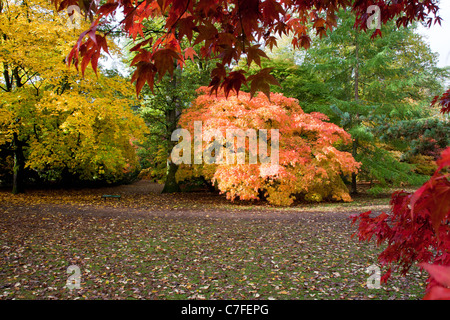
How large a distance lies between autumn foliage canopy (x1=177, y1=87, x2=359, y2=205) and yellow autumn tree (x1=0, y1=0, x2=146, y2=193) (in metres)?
2.73

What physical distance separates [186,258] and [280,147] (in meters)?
6.02

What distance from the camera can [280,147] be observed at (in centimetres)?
952

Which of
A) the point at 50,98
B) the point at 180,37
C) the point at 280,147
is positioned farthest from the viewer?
the point at 280,147

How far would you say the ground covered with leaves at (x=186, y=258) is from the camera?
3186mm

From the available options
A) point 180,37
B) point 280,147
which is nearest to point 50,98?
point 280,147

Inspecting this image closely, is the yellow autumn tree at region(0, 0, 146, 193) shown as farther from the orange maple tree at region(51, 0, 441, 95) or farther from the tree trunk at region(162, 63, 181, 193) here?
the orange maple tree at region(51, 0, 441, 95)

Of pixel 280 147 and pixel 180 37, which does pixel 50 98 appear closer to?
pixel 280 147

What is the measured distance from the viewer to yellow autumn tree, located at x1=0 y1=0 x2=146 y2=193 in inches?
334

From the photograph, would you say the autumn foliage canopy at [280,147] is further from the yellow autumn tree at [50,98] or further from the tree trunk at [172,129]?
the yellow autumn tree at [50,98]

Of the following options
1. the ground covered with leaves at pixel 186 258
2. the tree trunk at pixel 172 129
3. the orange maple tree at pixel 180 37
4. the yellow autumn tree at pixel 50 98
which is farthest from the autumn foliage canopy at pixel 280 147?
the orange maple tree at pixel 180 37

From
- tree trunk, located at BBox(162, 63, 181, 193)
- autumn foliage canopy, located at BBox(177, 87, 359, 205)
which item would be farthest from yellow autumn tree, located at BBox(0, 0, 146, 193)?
autumn foliage canopy, located at BBox(177, 87, 359, 205)

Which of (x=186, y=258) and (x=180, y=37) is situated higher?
(x=180, y=37)

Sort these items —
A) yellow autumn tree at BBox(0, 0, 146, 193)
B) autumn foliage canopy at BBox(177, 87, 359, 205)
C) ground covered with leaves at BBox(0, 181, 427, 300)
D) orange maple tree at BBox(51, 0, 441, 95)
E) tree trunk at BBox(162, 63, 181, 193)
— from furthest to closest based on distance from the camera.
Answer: tree trunk at BBox(162, 63, 181, 193)
autumn foliage canopy at BBox(177, 87, 359, 205)
yellow autumn tree at BBox(0, 0, 146, 193)
ground covered with leaves at BBox(0, 181, 427, 300)
orange maple tree at BBox(51, 0, 441, 95)
